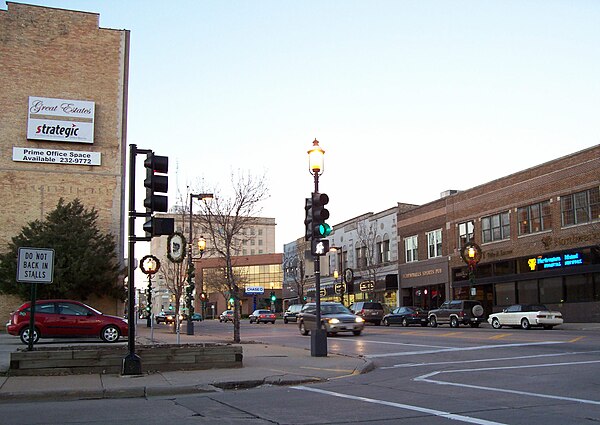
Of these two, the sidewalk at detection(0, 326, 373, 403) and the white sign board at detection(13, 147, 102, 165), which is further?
the white sign board at detection(13, 147, 102, 165)

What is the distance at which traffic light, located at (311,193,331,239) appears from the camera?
16938 millimetres

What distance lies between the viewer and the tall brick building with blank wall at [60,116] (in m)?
38.4

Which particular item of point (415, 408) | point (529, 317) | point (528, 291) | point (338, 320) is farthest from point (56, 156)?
point (415, 408)

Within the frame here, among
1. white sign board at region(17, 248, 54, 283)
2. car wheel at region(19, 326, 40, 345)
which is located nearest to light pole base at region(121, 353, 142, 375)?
white sign board at region(17, 248, 54, 283)

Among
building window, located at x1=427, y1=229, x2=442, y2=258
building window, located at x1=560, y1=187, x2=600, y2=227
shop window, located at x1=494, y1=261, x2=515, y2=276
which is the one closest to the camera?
building window, located at x1=560, y1=187, x2=600, y2=227

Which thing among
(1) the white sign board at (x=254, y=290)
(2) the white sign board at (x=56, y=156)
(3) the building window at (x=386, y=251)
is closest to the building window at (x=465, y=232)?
(3) the building window at (x=386, y=251)

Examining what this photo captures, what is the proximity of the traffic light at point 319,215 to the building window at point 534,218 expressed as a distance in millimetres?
30161

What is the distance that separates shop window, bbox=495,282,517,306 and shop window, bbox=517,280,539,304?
2.12ft

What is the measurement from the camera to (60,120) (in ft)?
128

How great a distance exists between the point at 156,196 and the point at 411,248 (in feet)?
159

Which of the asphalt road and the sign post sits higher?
the sign post

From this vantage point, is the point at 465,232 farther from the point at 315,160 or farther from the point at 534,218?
the point at 315,160

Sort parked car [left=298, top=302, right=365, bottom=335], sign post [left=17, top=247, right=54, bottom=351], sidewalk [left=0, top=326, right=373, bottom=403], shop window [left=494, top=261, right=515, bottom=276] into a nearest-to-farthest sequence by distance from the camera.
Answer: sidewalk [left=0, top=326, right=373, bottom=403]
sign post [left=17, top=247, right=54, bottom=351]
parked car [left=298, top=302, right=365, bottom=335]
shop window [left=494, top=261, right=515, bottom=276]

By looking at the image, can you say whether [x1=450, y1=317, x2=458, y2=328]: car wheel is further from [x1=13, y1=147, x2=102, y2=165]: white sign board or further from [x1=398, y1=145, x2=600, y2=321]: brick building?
[x1=13, y1=147, x2=102, y2=165]: white sign board
